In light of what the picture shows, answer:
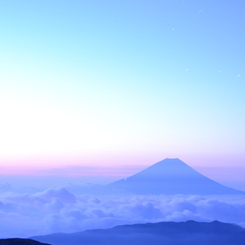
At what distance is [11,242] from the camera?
521 feet

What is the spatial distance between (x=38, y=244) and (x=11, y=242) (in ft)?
40.1

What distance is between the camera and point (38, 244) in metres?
158
